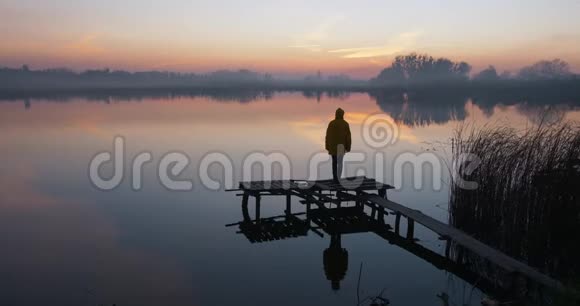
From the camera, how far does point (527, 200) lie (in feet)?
27.6

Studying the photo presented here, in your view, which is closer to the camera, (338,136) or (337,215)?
(338,136)

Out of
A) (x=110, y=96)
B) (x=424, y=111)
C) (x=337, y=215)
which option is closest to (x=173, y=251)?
(x=337, y=215)

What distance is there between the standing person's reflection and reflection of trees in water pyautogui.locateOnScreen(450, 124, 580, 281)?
90.2 inches

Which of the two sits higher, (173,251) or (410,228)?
(410,228)

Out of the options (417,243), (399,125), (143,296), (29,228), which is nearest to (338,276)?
(417,243)

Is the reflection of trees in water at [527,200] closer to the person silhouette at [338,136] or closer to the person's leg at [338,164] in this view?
the person silhouette at [338,136]

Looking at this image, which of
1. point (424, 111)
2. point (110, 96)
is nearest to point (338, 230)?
point (424, 111)

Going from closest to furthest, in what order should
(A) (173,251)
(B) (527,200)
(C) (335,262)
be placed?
(B) (527,200), (C) (335,262), (A) (173,251)

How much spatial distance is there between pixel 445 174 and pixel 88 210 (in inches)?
459
